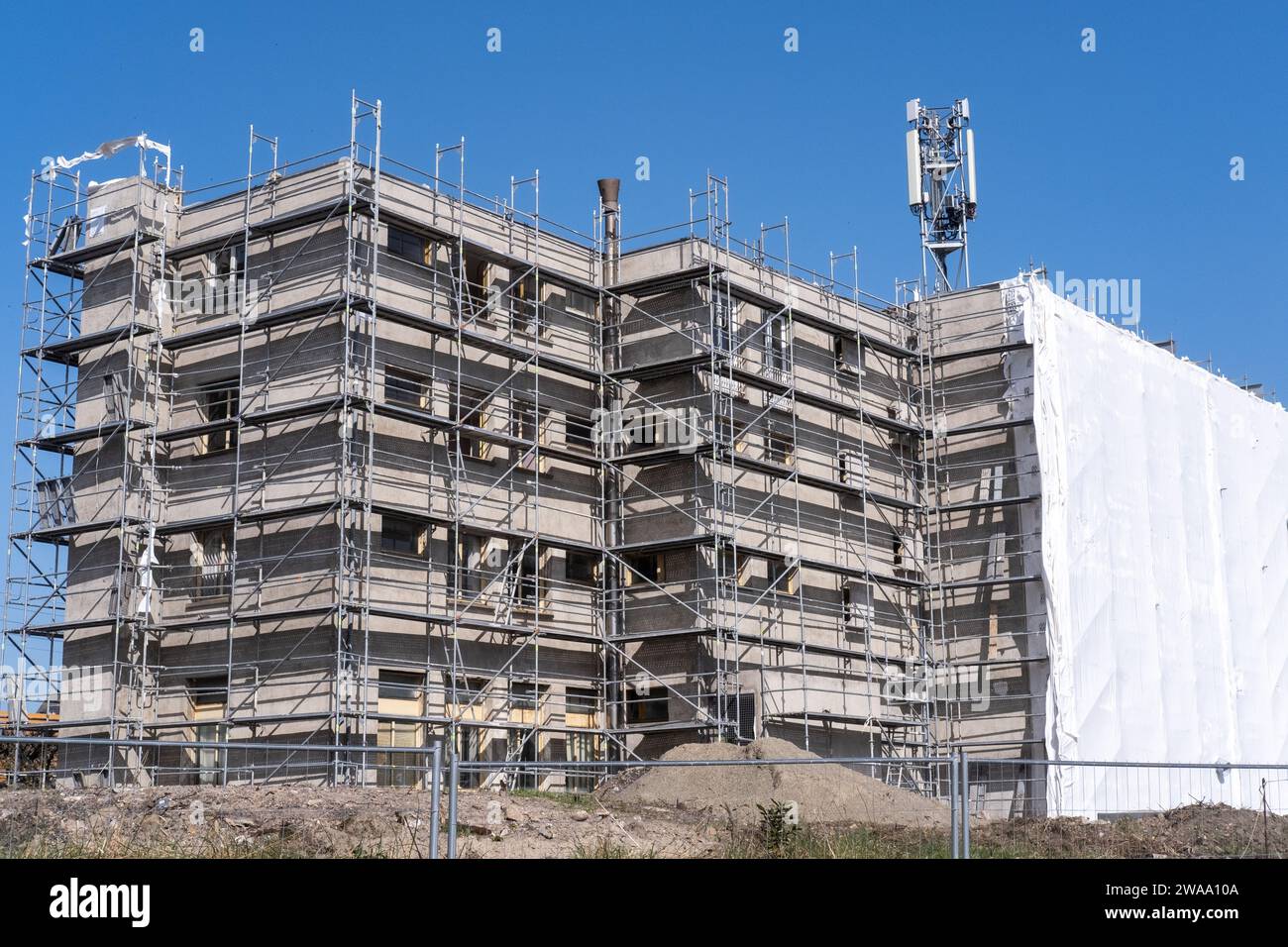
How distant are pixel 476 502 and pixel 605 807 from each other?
8626mm

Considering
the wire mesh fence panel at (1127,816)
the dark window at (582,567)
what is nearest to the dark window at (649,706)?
the dark window at (582,567)

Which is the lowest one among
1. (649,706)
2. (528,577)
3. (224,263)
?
(649,706)

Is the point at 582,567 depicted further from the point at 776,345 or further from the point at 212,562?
the point at 212,562

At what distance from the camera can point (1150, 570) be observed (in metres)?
40.0

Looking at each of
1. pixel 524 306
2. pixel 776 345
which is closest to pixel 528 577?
pixel 524 306

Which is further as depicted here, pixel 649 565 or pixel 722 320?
pixel 722 320

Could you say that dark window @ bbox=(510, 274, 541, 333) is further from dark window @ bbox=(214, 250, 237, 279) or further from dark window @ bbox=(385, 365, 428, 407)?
dark window @ bbox=(214, 250, 237, 279)

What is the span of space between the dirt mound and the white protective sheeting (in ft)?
24.8

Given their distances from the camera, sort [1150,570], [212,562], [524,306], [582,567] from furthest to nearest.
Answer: [1150,570] < [582,567] < [524,306] < [212,562]

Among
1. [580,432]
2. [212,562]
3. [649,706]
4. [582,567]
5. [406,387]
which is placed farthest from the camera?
[580,432]

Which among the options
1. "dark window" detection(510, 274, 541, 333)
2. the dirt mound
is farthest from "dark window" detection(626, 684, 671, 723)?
"dark window" detection(510, 274, 541, 333)

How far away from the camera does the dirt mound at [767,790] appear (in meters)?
26.5
